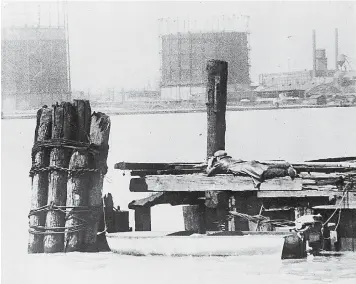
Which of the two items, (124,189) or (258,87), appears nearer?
(124,189)

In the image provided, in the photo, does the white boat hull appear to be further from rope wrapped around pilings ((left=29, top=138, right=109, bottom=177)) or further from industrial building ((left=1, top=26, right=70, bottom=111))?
industrial building ((left=1, top=26, right=70, bottom=111))

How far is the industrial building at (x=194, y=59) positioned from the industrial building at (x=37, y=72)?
180 inches

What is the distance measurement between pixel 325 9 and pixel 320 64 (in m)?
12.4

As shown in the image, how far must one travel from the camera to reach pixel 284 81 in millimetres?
32688

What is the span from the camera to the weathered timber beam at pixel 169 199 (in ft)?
39.3

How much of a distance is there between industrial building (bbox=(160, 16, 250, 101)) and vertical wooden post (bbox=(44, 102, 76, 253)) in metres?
16.7

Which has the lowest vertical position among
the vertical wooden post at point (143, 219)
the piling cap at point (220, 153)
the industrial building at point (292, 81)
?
the vertical wooden post at point (143, 219)

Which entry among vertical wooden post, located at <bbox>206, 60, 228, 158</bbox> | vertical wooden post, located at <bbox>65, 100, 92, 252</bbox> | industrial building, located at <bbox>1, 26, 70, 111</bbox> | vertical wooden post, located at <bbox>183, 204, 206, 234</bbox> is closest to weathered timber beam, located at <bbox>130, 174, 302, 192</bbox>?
vertical wooden post, located at <bbox>65, 100, 92, 252</bbox>

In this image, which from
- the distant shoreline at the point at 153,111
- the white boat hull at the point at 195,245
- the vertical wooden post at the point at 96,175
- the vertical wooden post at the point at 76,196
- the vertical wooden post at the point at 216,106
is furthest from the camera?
the distant shoreline at the point at 153,111

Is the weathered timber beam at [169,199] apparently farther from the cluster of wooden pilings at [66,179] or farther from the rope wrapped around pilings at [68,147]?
the rope wrapped around pilings at [68,147]

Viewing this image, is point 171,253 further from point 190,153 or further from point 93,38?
point 190,153

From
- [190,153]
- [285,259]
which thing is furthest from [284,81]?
[285,259]

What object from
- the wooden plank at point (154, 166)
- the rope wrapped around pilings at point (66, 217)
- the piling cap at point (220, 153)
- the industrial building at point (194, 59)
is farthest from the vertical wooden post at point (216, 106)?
the industrial building at point (194, 59)

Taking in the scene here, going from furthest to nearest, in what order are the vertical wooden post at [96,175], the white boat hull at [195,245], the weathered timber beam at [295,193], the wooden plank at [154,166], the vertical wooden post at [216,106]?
the vertical wooden post at [216,106] → the wooden plank at [154,166] → the vertical wooden post at [96,175] → the weathered timber beam at [295,193] → the white boat hull at [195,245]
